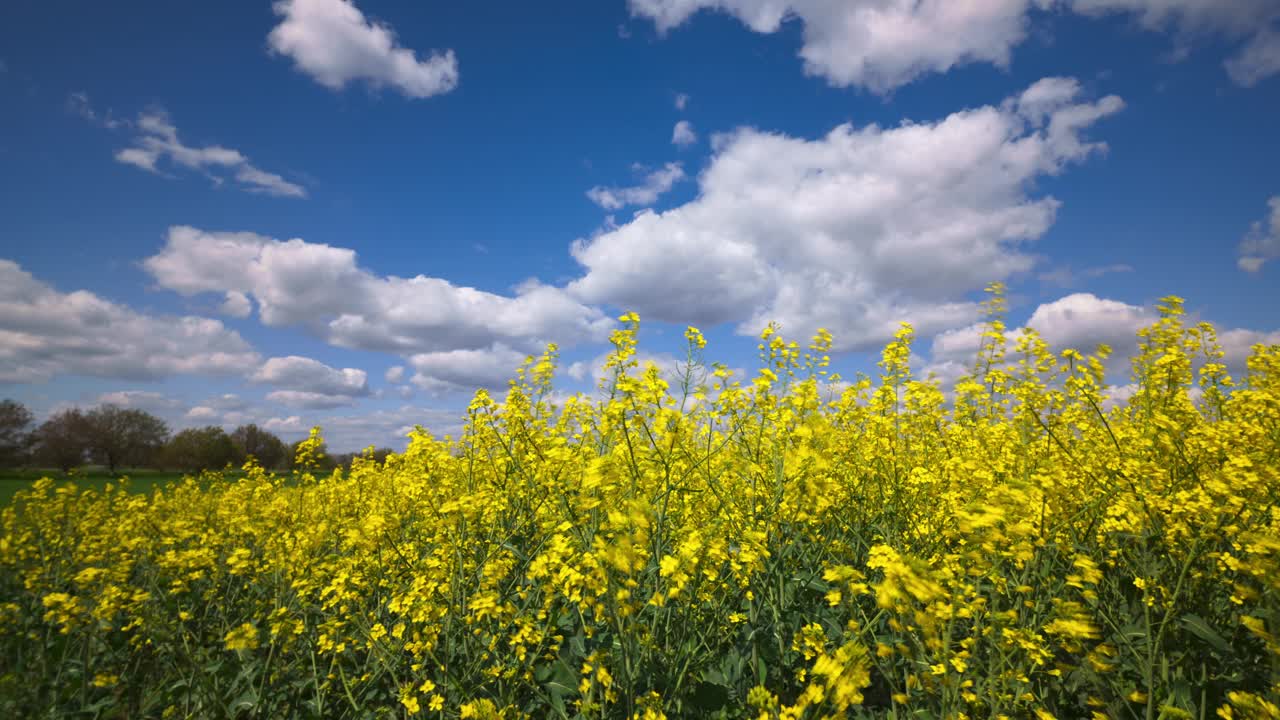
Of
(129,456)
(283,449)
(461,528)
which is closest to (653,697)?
(461,528)

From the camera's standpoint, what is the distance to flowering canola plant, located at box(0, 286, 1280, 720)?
2.35 metres

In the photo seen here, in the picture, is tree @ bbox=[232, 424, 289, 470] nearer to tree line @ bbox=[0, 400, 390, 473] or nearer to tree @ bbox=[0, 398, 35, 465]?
tree line @ bbox=[0, 400, 390, 473]

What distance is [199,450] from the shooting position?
159 ft

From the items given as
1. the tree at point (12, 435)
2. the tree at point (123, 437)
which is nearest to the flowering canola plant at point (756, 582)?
the tree at point (12, 435)

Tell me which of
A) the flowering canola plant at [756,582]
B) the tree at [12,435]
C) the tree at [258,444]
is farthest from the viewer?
the tree at [258,444]

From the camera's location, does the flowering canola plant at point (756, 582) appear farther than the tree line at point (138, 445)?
No

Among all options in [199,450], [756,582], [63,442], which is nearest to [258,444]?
[199,450]

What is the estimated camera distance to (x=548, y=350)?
18.9ft

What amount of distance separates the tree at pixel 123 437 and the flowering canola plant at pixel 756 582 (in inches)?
2183

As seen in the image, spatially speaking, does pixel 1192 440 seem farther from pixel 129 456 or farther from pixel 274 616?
pixel 129 456

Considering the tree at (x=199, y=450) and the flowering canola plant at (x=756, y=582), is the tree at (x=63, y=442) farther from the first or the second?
the flowering canola plant at (x=756, y=582)

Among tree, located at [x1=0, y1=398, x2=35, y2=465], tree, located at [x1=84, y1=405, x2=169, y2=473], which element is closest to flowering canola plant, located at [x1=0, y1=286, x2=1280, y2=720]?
tree, located at [x1=0, y1=398, x2=35, y2=465]

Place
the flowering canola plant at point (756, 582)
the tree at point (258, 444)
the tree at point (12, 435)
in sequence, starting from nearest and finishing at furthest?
the flowering canola plant at point (756, 582) < the tree at point (12, 435) < the tree at point (258, 444)

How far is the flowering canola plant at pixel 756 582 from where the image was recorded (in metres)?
2.35
